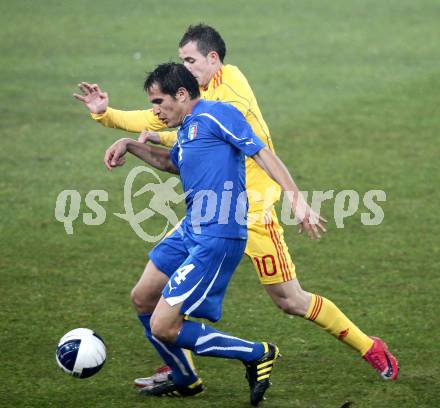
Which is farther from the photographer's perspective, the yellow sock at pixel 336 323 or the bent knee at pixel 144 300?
the yellow sock at pixel 336 323

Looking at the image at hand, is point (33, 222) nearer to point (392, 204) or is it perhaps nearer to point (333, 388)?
point (392, 204)

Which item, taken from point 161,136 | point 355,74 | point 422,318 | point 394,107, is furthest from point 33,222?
point 355,74

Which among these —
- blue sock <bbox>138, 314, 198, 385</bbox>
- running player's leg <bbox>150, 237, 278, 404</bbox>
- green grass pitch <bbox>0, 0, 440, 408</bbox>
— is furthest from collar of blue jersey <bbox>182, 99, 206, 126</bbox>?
green grass pitch <bbox>0, 0, 440, 408</bbox>

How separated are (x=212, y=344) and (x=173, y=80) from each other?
1717 millimetres

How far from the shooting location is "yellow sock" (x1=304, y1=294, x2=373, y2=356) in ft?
23.7

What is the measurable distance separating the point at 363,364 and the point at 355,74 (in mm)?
10322

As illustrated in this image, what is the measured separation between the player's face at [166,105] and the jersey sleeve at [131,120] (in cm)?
103

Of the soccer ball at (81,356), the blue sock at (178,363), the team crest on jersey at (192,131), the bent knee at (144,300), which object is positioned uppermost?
the team crest on jersey at (192,131)

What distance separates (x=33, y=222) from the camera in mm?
10758

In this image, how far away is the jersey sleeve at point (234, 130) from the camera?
627 cm

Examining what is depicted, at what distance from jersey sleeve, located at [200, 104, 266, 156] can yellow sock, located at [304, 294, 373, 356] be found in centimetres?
148
